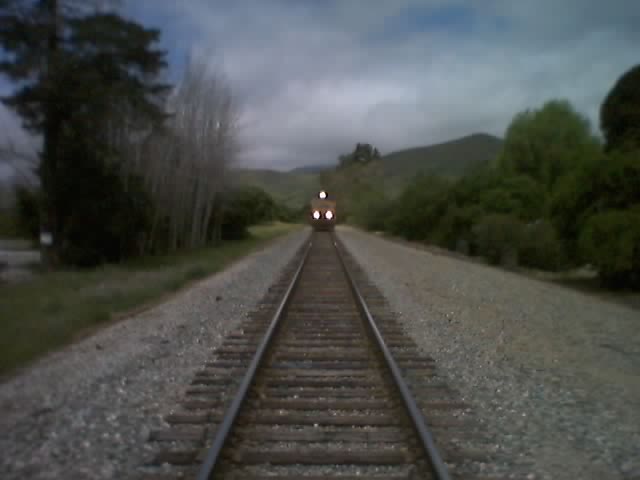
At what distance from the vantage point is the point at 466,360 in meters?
9.50

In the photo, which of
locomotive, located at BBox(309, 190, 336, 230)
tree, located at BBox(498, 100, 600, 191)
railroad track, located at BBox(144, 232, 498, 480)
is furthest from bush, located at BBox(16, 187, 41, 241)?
locomotive, located at BBox(309, 190, 336, 230)

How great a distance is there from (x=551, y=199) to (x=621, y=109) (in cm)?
865

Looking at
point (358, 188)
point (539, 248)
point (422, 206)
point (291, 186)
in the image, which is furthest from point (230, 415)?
point (291, 186)

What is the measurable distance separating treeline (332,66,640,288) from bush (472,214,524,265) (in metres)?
0.06

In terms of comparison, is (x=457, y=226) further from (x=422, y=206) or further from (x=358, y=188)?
(x=358, y=188)

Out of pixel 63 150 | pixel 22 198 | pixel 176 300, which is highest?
pixel 63 150

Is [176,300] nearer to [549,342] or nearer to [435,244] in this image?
[549,342]

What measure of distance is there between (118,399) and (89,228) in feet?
76.6

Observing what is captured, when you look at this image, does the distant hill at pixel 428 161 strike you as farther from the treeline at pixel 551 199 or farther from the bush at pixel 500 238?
the bush at pixel 500 238

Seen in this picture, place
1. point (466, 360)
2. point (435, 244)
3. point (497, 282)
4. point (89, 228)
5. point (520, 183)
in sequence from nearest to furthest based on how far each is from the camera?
1. point (466, 360)
2. point (497, 282)
3. point (89, 228)
4. point (520, 183)
5. point (435, 244)

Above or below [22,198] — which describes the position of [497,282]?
below

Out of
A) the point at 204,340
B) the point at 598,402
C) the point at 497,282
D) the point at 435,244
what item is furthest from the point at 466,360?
the point at 435,244

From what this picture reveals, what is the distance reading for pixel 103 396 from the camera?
757cm

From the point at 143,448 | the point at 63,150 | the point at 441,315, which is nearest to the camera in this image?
the point at 143,448
